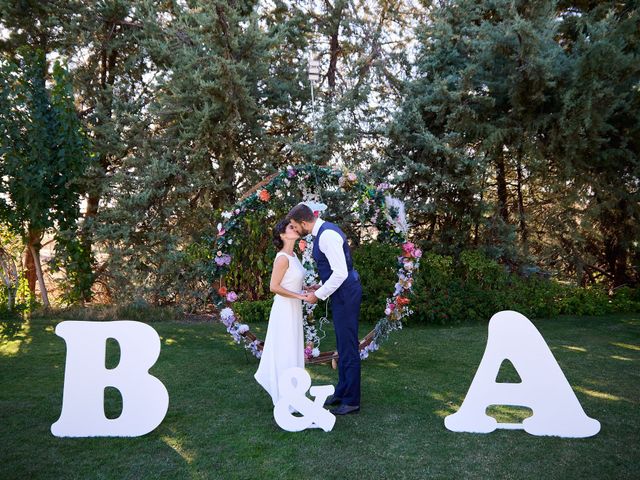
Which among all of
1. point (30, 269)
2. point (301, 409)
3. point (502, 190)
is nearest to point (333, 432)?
point (301, 409)

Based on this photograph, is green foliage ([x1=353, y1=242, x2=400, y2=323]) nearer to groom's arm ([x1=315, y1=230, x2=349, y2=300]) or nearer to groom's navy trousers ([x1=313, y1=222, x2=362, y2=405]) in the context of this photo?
groom's navy trousers ([x1=313, y1=222, x2=362, y2=405])

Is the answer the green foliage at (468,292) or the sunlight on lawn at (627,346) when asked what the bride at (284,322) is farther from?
the sunlight on lawn at (627,346)

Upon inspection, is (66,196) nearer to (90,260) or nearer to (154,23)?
(90,260)

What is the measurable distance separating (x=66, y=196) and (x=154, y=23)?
3480 mm

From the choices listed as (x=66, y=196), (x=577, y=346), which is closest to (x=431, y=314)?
(x=577, y=346)

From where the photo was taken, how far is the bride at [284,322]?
4.66m

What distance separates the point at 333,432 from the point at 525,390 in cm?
156

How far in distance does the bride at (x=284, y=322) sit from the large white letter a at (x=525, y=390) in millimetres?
1445

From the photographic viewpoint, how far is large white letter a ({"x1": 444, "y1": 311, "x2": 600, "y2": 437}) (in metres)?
4.08

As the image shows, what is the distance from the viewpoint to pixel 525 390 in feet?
13.7

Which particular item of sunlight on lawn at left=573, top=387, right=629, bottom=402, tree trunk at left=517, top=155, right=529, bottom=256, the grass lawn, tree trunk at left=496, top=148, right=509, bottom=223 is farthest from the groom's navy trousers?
tree trunk at left=496, top=148, right=509, bottom=223

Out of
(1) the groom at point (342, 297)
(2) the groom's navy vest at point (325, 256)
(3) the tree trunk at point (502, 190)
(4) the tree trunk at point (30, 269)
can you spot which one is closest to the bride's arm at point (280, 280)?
(1) the groom at point (342, 297)

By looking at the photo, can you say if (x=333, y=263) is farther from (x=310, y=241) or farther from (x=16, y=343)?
(x=16, y=343)

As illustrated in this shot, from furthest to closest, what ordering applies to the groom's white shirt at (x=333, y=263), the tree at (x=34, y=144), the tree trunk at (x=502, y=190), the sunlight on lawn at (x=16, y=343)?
the tree trunk at (x=502, y=190) → the tree at (x=34, y=144) → the sunlight on lawn at (x=16, y=343) → the groom's white shirt at (x=333, y=263)
